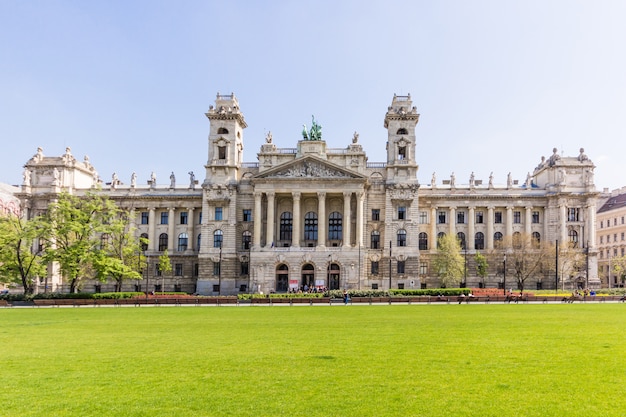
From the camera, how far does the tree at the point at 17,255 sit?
62.8 meters

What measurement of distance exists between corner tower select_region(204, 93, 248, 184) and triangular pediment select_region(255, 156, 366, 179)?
6866mm

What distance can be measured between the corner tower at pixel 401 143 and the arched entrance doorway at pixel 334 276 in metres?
15.9

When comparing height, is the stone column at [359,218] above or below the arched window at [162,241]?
above

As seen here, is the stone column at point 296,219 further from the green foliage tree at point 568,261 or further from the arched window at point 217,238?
the green foliage tree at point 568,261

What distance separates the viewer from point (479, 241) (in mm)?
88312

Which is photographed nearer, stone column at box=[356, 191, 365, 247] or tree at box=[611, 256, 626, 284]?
stone column at box=[356, 191, 365, 247]

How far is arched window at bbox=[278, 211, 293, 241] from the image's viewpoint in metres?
82.8

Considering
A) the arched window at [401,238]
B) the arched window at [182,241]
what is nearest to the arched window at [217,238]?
the arched window at [182,241]

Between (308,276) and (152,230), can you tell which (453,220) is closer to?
(308,276)

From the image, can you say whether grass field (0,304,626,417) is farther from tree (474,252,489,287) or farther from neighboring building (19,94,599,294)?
tree (474,252,489,287)

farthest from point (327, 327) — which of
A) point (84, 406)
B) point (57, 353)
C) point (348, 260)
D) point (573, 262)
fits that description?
point (573, 262)

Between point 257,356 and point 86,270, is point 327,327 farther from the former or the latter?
point 86,270

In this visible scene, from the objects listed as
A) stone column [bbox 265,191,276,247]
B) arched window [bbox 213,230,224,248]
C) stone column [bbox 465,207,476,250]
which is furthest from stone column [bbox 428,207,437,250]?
arched window [bbox 213,230,224,248]

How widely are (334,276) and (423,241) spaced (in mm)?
18449
